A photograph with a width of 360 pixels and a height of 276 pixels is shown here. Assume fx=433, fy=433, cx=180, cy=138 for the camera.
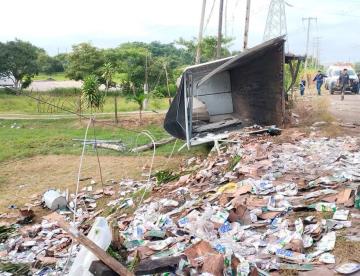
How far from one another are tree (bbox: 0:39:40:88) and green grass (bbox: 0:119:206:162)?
15263mm

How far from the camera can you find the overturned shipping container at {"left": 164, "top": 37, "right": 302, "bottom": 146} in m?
11.1

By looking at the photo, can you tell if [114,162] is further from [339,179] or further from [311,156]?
[339,179]

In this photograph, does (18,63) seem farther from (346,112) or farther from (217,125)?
(346,112)

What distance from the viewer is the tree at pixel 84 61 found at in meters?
31.5

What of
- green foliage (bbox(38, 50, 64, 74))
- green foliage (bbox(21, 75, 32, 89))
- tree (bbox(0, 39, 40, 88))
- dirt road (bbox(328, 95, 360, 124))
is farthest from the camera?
green foliage (bbox(38, 50, 64, 74))

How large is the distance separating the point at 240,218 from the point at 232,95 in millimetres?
9696

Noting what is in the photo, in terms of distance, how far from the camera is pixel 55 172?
1149 centimetres

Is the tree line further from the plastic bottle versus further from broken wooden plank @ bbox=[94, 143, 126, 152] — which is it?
the plastic bottle

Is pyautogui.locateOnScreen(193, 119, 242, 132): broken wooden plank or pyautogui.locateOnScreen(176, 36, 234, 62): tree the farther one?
pyautogui.locateOnScreen(176, 36, 234, 62): tree

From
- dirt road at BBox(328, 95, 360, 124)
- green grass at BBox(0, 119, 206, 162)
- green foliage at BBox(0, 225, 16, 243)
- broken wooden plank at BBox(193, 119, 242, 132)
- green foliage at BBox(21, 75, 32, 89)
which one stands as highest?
green foliage at BBox(21, 75, 32, 89)

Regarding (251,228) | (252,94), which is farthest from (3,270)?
(252,94)

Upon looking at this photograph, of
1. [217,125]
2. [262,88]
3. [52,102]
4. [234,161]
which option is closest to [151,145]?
[217,125]

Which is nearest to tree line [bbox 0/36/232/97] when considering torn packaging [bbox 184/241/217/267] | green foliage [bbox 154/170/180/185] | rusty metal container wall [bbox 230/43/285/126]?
rusty metal container wall [bbox 230/43/285/126]

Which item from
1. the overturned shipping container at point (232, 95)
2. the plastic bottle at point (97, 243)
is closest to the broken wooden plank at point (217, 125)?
the overturned shipping container at point (232, 95)
